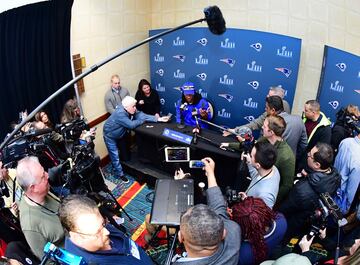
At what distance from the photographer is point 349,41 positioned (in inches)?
169

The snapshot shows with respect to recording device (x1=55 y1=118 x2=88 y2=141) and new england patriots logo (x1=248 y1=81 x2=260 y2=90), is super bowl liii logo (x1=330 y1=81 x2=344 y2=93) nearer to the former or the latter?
new england patriots logo (x1=248 y1=81 x2=260 y2=90)

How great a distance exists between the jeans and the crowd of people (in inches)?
17.5

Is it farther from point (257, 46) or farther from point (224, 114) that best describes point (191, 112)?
point (257, 46)

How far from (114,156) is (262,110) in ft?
8.06

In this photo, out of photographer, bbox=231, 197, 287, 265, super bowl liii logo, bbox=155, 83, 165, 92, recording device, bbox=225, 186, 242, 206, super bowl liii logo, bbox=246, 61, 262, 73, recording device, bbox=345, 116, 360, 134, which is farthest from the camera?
super bowl liii logo, bbox=155, 83, 165, 92

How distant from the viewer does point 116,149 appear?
492cm

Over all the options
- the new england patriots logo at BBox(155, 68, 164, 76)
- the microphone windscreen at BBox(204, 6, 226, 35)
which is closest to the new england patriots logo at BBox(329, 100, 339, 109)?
the microphone windscreen at BBox(204, 6, 226, 35)

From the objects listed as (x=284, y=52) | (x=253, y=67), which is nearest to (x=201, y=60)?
(x=253, y=67)

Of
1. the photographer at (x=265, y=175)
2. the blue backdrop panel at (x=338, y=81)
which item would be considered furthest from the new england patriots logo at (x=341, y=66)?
the photographer at (x=265, y=175)

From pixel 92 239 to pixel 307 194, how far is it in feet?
6.22

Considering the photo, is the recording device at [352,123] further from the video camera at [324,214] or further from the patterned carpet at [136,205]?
the patterned carpet at [136,205]

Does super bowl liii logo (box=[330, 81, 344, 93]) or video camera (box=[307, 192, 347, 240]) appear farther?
super bowl liii logo (box=[330, 81, 344, 93])

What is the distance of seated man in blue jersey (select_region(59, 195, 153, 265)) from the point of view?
182 centimetres

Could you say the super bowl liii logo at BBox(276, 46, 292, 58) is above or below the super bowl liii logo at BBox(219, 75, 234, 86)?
above
